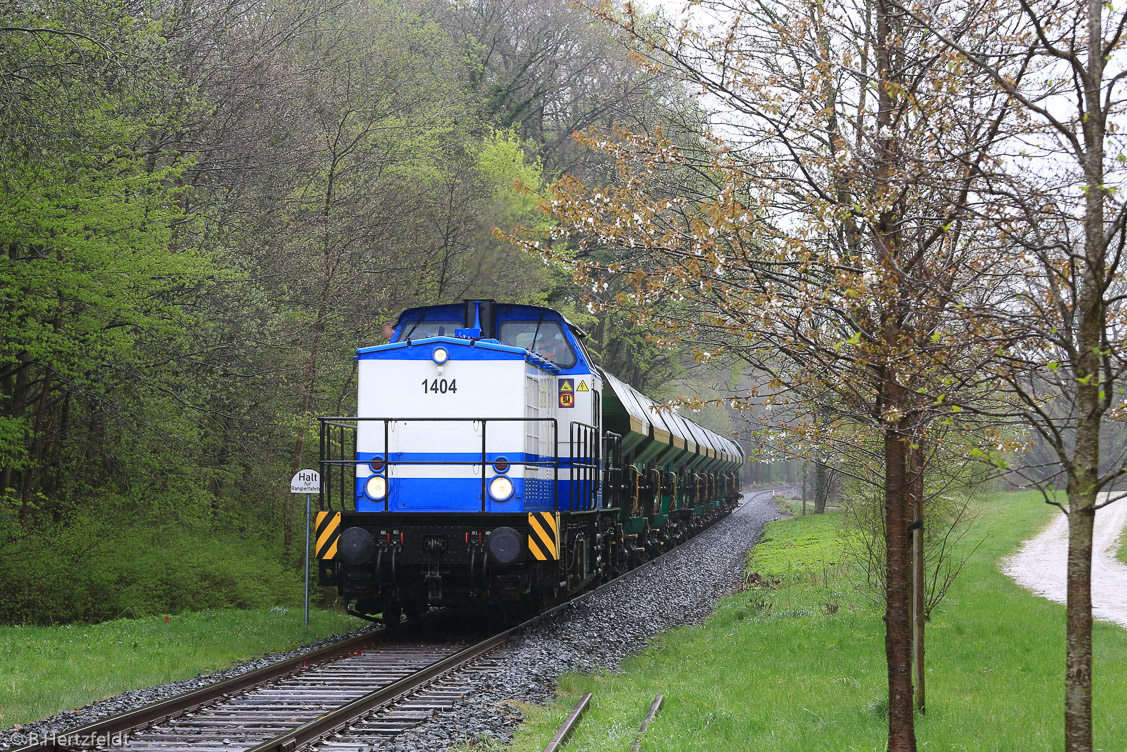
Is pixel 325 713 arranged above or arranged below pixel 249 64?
below

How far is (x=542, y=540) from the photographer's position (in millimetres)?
10477

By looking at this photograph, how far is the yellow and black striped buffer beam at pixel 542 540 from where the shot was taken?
10469mm

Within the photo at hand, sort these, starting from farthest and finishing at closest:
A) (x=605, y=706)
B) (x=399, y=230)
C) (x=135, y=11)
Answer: (x=399, y=230) → (x=135, y=11) → (x=605, y=706)

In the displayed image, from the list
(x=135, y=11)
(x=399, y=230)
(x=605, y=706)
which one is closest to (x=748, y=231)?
(x=605, y=706)

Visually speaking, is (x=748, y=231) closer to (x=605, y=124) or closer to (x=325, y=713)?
(x=325, y=713)

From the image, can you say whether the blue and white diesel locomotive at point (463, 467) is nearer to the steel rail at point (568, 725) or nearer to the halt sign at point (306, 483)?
the halt sign at point (306, 483)

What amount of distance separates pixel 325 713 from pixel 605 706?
237cm

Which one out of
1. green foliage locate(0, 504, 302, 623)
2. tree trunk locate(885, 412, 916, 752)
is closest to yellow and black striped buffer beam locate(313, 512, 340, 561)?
green foliage locate(0, 504, 302, 623)

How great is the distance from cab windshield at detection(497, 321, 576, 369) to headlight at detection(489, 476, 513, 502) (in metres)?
2.19

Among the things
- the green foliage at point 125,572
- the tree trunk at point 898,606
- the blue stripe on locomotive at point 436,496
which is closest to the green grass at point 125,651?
the green foliage at point 125,572

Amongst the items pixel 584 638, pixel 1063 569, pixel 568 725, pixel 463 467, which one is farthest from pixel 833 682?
pixel 1063 569

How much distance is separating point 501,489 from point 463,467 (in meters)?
0.55

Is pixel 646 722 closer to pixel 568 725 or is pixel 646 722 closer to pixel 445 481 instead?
pixel 568 725

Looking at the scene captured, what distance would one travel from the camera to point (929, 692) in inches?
339
